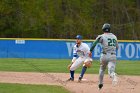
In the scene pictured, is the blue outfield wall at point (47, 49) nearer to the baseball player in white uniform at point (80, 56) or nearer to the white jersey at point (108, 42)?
the baseball player in white uniform at point (80, 56)

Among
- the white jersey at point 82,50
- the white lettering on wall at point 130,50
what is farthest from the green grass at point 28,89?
the white lettering on wall at point 130,50

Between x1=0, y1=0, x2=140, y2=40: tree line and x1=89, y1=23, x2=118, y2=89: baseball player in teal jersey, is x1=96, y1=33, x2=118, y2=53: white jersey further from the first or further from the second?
x1=0, y1=0, x2=140, y2=40: tree line

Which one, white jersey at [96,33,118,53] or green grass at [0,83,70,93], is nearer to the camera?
green grass at [0,83,70,93]

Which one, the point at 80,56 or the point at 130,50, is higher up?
the point at 80,56

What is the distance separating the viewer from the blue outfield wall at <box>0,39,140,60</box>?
36812mm

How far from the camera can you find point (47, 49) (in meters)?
37.2

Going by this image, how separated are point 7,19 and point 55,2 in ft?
22.9

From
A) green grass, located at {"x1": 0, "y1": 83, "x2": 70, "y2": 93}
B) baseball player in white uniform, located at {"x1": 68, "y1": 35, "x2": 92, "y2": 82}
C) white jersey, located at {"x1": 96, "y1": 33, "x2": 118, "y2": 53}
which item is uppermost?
white jersey, located at {"x1": 96, "y1": 33, "x2": 118, "y2": 53}

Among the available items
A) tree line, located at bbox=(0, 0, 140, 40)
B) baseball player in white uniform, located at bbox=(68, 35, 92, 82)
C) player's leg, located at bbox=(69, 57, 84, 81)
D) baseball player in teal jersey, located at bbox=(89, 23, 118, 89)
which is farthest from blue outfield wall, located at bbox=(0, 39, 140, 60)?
baseball player in teal jersey, located at bbox=(89, 23, 118, 89)

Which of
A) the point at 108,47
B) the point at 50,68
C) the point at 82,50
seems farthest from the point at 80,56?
the point at 50,68

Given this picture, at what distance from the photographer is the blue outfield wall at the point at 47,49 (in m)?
36.8

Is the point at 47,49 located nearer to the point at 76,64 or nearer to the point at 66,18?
the point at 76,64

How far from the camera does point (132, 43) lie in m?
37.6

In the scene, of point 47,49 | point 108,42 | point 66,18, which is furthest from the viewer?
point 66,18
